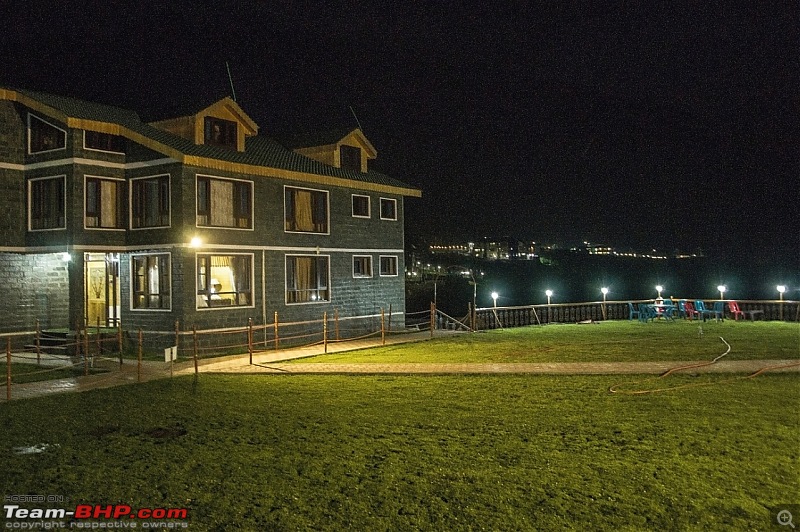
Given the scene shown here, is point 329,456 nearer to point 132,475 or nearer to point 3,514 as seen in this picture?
point 132,475

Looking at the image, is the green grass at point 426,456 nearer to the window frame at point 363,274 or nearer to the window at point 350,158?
the window frame at point 363,274

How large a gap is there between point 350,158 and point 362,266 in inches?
175

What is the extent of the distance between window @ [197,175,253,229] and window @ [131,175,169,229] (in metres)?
1.02

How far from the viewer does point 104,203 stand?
2088 cm

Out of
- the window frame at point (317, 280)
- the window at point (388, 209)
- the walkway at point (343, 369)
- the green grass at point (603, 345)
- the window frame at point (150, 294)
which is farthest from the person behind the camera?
the window at point (388, 209)

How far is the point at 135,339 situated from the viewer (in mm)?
20406

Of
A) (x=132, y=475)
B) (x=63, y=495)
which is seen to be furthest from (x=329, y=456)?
(x=63, y=495)

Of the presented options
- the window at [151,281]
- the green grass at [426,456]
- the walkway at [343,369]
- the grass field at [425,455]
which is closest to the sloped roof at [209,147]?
the window at [151,281]

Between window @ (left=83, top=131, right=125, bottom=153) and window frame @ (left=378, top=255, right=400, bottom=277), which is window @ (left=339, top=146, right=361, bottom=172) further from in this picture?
window @ (left=83, top=131, right=125, bottom=153)

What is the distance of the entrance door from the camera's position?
22.0 m

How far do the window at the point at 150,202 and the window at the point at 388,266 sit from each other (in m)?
9.31

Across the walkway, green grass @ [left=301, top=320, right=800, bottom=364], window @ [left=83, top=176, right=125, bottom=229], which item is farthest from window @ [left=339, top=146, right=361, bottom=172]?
the walkway

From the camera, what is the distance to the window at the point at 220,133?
22.1 m

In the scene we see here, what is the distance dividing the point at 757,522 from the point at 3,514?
6.89 m
